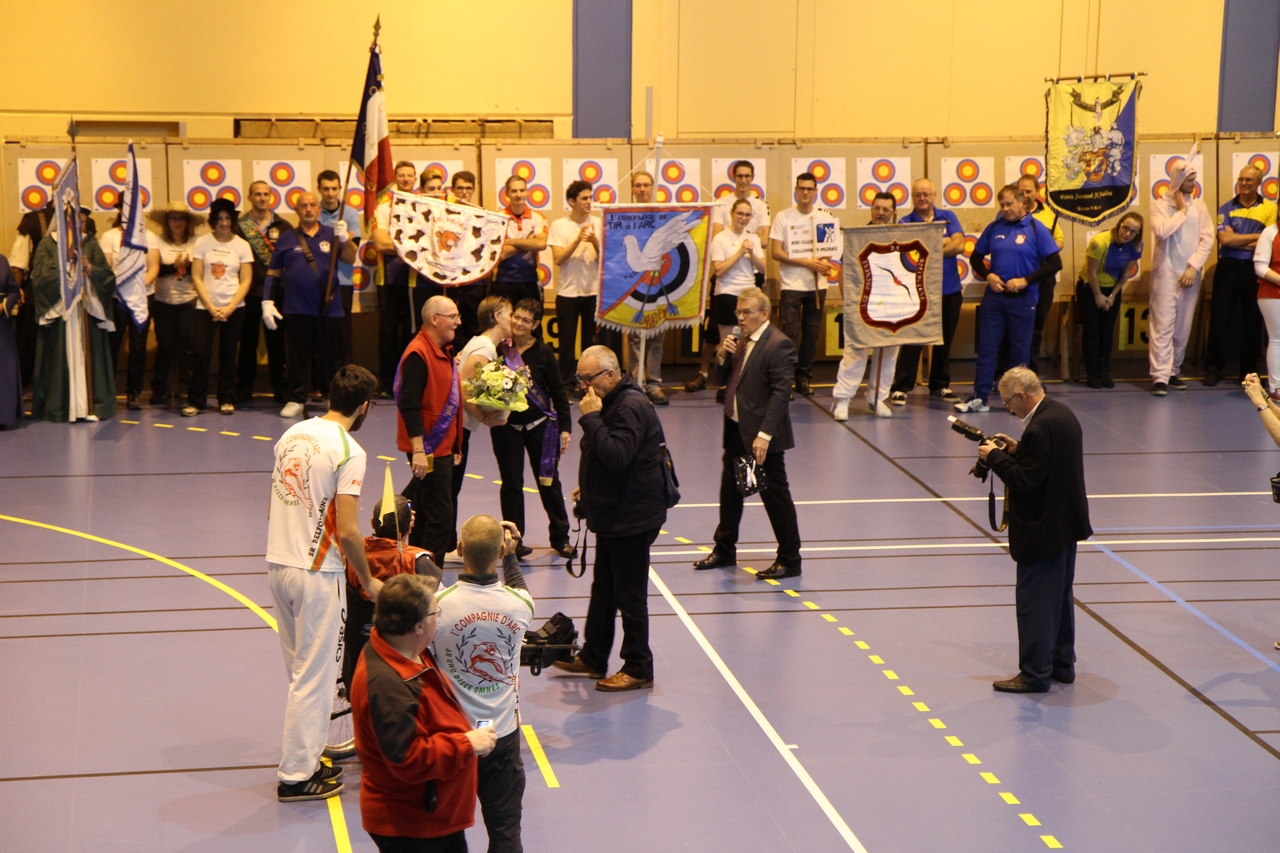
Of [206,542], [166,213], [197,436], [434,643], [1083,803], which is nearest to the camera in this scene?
[434,643]

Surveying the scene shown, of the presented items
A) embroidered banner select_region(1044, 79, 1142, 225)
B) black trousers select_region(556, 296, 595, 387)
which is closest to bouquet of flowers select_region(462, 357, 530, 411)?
black trousers select_region(556, 296, 595, 387)

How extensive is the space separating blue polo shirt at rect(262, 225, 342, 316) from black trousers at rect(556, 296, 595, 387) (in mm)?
2657

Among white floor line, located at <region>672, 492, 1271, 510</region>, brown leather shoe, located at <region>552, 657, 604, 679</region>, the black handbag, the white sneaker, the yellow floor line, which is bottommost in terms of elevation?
the yellow floor line

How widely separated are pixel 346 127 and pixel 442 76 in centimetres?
143

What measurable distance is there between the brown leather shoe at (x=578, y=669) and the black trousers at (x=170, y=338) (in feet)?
27.1

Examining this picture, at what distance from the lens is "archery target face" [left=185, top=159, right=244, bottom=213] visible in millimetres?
15953

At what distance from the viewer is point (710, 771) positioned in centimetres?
652

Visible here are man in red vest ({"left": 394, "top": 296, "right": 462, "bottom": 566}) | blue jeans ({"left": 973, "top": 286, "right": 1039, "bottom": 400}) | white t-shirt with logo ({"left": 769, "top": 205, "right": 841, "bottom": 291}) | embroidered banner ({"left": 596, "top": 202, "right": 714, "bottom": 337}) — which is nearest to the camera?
man in red vest ({"left": 394, "top": 296, "right": 462, "bottom": 566})

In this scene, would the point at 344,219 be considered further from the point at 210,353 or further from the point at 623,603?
the point at 623,603

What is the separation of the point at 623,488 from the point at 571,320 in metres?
8.20

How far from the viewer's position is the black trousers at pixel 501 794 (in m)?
5.16

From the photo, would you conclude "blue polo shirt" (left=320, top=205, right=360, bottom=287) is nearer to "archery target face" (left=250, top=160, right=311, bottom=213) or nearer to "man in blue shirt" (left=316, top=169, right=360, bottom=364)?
"man in blue shirt" (left=316, top=169, right=360, bottom=364)

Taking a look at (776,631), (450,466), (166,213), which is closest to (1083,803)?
(776,631)

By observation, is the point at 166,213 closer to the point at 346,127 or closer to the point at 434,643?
the point at 346,127
